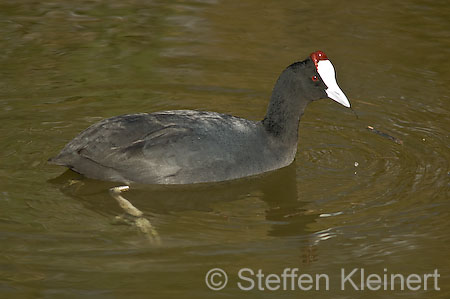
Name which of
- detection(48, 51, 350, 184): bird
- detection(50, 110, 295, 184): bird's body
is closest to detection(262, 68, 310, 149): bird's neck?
detection(48, 51, 350, 184): bird

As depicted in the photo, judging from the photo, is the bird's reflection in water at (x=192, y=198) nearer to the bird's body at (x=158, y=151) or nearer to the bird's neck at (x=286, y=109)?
the bird's body at (x=158, y=151)

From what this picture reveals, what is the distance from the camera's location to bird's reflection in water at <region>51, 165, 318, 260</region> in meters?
5.50

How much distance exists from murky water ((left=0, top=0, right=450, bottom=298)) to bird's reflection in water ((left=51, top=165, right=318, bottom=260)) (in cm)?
2

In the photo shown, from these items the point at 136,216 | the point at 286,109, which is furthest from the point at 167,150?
the point at 286,109

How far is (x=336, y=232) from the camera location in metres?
5.31

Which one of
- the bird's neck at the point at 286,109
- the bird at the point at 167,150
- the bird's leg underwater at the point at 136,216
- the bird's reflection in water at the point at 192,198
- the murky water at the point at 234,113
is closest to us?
the murky water at the point at 234,113

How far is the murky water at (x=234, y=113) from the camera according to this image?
489 centimetres

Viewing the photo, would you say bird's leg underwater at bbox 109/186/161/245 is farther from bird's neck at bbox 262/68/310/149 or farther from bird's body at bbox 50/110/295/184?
bird's neck at bbox 262/68/310/149

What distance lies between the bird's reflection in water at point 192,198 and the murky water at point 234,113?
0.06ft

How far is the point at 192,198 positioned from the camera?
5875 mm

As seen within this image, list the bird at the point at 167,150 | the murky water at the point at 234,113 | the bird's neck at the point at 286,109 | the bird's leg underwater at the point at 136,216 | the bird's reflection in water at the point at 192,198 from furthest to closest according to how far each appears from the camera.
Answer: the bird's neck at the point at 286,109
the bird at the point at 167,150
the bird's reflection in water at the point at 192,198
the bird's leg underwater at the point at 136,216
the murky water at the point at 234,113

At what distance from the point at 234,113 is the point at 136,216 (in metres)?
2.09

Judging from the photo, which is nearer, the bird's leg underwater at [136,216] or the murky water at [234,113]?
the murky water at [234,113]

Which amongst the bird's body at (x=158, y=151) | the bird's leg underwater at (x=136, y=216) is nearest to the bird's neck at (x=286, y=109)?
the bird's body at (x=158, y=151)
